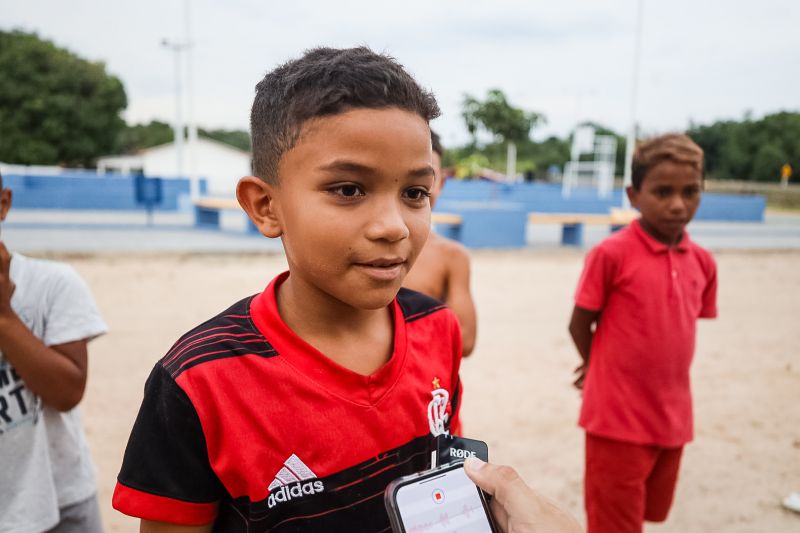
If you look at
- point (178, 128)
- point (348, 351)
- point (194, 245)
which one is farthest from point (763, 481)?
point (178, 128)

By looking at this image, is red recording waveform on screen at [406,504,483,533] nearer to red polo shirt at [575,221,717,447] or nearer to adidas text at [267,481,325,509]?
adidas text at [267,481,325,509]

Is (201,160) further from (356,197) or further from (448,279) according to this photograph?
(356,197)

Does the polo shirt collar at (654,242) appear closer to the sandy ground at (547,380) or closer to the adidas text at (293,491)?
the sandy ground at (547,380)

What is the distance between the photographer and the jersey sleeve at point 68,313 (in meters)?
1.74

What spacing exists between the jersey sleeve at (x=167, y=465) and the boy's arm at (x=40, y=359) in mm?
730

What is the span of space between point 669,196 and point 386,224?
1.85m

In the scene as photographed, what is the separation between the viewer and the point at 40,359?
163 cm

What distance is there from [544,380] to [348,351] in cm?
442

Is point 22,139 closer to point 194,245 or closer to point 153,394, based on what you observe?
point 194,245

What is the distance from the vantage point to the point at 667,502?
252 centimetres

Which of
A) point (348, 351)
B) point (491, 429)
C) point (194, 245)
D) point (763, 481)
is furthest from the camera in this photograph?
point (194, 245)

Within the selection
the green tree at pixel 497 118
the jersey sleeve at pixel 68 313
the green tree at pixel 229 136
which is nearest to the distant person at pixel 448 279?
the jersey sleeve at pixel 68 313

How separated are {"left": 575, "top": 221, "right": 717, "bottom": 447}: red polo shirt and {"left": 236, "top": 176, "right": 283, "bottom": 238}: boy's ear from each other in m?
1.73

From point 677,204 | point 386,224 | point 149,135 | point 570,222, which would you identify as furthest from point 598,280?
point 149,135
